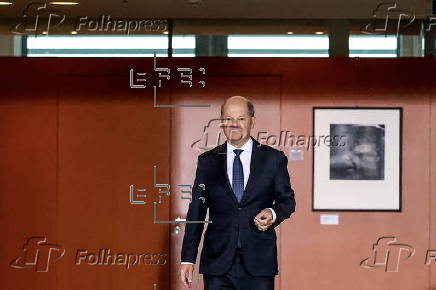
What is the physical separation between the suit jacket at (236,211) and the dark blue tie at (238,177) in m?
0.03

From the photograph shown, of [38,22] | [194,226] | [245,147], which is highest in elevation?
[38,22]

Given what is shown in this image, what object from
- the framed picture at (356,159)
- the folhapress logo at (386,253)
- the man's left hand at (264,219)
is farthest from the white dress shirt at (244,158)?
the folhapress logo at (386,253)

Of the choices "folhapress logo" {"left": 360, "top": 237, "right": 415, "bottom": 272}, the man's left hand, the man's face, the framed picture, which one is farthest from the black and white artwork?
the man's left hand

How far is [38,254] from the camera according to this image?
6.95 metres

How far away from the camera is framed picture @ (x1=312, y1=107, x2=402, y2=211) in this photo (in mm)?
6922

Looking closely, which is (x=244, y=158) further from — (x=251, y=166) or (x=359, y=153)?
(x=359, y=153)

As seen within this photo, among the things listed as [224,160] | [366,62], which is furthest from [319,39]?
[224,160]

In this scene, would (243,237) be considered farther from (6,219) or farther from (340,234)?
(6,219)

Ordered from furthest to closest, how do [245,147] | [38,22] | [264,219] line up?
[38,22] → [245,147] → [264,219]

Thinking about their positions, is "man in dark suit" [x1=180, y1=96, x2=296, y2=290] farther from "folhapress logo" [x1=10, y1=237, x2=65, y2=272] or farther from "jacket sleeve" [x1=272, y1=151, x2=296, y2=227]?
"folhapress logo" [x1=10, y1=237, x2=65, y2=272]

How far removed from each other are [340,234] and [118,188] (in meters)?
1.89

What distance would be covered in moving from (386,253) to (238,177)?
9.07 ft

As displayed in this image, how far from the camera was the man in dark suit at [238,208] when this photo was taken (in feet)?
14.5

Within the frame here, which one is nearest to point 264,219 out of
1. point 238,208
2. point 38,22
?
point 238,208
